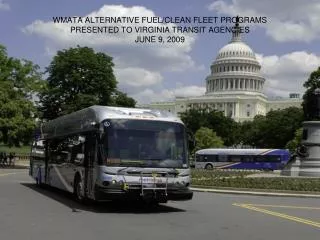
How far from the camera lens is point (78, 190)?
19125 millimetres

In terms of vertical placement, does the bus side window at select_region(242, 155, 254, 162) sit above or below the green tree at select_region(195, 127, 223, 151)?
below

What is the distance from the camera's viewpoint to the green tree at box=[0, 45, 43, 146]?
51.9 metres

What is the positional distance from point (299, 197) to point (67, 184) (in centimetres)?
964

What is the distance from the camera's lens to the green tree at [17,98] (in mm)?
51938

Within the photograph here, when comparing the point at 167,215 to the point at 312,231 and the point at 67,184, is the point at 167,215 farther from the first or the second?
the point at 67,184

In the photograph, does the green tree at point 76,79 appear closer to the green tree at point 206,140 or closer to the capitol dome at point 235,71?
the green tree at point 206,140

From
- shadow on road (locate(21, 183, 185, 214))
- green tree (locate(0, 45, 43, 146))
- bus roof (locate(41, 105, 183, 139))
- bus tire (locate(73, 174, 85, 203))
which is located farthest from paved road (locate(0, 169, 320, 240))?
green tree (locate(0, 45, 43, 146))

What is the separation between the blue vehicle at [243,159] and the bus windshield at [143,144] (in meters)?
58.9

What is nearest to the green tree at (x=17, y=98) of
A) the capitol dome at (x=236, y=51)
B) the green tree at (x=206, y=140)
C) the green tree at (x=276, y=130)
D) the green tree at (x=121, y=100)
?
the green tree at (x=121, y=100)

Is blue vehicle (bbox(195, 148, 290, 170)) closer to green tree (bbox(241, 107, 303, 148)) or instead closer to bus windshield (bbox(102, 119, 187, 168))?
green tree (bbox(241, 107, 303, 148))

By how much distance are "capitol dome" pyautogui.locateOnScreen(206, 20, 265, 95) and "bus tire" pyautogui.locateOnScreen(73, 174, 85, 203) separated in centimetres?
16851

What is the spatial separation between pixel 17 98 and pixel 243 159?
32702mm

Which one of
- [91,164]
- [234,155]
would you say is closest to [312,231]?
[91,164]

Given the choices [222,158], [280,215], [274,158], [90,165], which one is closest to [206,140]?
[222,158]
